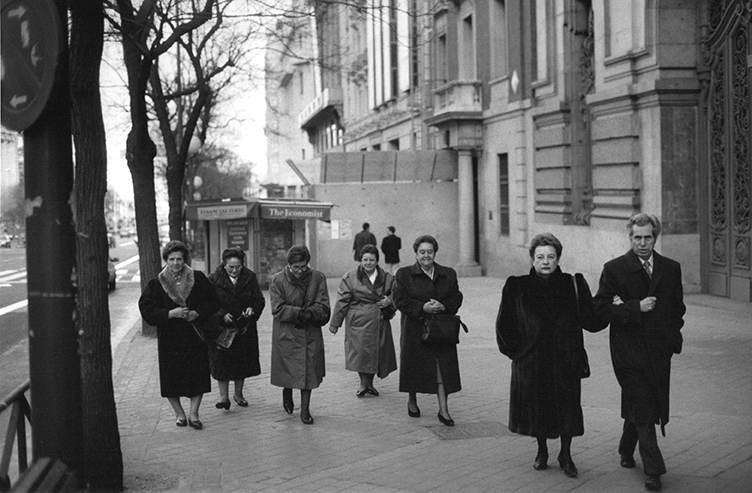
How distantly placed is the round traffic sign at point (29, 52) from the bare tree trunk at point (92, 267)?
56 cm

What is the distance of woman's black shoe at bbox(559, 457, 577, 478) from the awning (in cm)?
1992

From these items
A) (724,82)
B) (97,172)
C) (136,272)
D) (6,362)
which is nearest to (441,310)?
(97,172)

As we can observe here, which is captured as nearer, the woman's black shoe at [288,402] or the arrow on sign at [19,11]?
the arrow on sign at [19,11]

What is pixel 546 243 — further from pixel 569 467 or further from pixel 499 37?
pixel 499 37

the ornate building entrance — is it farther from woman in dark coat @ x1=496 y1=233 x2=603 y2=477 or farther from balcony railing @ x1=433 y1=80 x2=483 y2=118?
balcony railing @ x1=433 y1=80 x2=483 y2=118

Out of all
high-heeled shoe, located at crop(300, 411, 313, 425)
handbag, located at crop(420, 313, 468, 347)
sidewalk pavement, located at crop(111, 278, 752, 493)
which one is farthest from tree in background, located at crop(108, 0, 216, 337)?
handbag, located at crop(420, 313, 468, 347)

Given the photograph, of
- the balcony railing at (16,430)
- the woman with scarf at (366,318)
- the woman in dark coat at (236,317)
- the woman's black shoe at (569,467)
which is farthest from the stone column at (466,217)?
the balcony railing at (16,430)

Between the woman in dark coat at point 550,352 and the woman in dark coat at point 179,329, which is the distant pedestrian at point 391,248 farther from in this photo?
the woman in dark coat at point 550,352

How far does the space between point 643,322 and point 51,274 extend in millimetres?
3839

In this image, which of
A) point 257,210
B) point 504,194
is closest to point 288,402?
point 257,210

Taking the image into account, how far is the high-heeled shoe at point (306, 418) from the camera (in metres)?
9.48

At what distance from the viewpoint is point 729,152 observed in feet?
59.9

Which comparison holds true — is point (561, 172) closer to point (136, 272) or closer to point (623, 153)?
point (623, 153)

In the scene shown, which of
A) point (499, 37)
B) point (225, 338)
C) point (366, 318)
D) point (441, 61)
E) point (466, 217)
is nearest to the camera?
point (225, 338)
